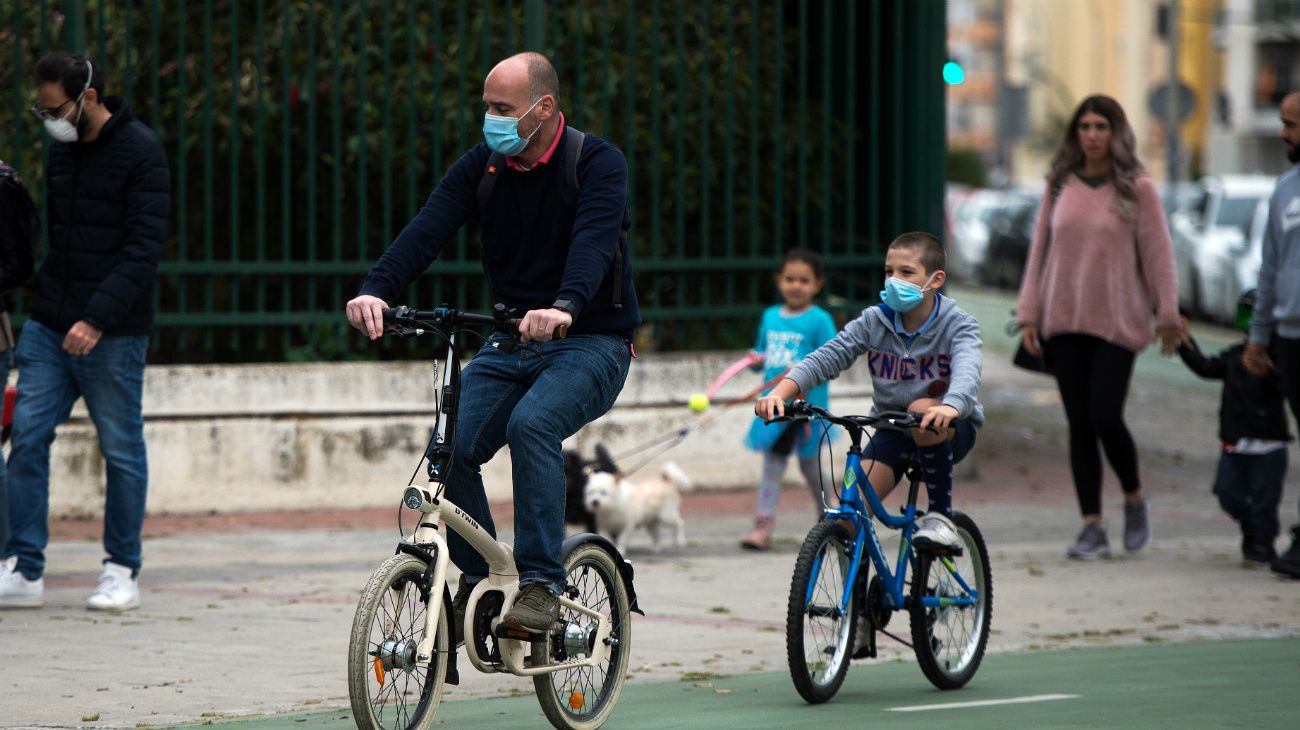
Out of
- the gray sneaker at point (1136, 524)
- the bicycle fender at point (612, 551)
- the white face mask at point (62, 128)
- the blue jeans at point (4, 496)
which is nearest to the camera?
the bicycle fender at point (612, 551)

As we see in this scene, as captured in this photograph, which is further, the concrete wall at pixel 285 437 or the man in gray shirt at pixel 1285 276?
the concrete wall at pixel 285 437

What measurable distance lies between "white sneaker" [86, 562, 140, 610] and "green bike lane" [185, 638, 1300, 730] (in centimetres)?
206

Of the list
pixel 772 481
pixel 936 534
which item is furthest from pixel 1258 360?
pixel 936 534

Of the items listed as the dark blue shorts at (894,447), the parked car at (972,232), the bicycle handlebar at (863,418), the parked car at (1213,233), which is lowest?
the parked car at (972,232)

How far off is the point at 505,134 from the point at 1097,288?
4560 mm

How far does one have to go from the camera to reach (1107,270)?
31.7ft

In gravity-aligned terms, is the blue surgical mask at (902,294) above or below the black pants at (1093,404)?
above

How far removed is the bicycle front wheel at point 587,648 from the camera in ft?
19.3

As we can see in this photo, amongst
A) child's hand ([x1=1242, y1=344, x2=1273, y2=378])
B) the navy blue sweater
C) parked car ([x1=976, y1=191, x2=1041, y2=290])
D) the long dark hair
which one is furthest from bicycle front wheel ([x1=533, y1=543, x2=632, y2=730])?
parked car ([x1=976, y1=191, x2=1041, y2=290])

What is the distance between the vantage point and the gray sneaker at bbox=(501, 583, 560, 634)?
5684 millimetres

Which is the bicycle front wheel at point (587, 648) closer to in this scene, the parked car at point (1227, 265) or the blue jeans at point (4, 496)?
the blue jeans at point (4, 496)

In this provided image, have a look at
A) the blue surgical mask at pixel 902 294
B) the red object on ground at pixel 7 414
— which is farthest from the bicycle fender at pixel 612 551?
the red object on ground at pixel 7 414

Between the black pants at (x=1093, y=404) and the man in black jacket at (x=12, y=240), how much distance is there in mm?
4531

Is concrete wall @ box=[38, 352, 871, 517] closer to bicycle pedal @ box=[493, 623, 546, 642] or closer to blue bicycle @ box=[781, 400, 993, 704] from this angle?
blue bicycle @ box=[781, 400, 993, 704]
